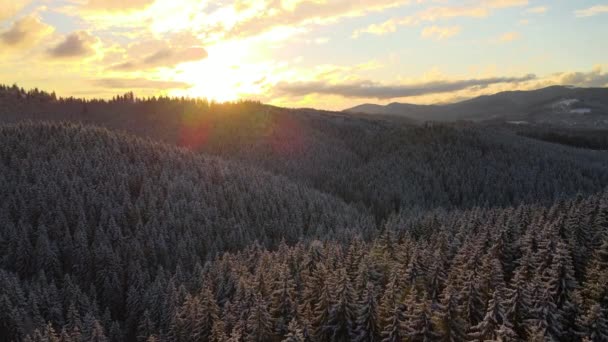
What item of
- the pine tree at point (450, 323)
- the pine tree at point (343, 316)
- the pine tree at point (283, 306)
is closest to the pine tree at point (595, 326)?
the pine tree at point (450, 323)

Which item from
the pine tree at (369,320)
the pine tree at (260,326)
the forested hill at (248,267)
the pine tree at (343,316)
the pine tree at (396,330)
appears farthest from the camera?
the pine tree at (260,326)

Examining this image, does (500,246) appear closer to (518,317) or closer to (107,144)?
(518,317)

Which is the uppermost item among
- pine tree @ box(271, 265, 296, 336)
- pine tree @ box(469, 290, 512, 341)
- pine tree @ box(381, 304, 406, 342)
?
pine tree @ box(469, 290, 512, 341)

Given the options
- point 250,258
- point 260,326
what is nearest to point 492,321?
point 260,326

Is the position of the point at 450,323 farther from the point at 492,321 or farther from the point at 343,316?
the point at 343,316

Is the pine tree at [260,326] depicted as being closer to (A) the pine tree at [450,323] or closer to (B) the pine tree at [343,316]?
(B) the pine tree at [343,316]

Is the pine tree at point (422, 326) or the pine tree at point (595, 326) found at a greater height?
the pine tree at point (595, 326)

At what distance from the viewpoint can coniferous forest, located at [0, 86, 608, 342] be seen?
38812 millimetres

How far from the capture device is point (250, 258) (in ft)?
303

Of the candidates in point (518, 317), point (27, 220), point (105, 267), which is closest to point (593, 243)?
point (518, 317)

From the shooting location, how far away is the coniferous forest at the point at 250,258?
38.8m

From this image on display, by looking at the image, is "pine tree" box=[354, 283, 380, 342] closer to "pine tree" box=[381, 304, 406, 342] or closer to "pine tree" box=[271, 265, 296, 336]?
"pine tree" box=[381, 304, 406, 342]

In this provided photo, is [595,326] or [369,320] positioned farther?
[369,320]

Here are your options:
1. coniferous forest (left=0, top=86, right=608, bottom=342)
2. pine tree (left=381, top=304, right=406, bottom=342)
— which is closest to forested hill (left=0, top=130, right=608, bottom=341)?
pine tree (left=381, top=304, right=406, bottom=342)
